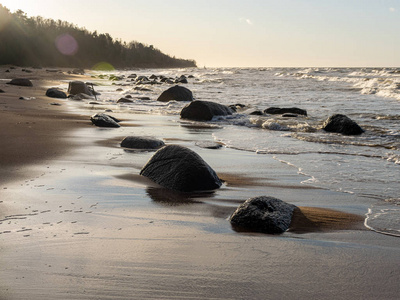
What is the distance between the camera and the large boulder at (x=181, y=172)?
12.7ft

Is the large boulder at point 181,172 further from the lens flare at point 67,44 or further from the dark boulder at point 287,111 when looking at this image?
the lens flare at point 67,44

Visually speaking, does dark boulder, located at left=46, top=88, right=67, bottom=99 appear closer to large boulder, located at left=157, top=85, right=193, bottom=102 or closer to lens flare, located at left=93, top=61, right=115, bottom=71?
large boulder, located at left=157, top=85, right=193, bottom=102

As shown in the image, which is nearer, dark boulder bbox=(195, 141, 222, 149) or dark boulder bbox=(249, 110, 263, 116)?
dark boulder bbox=(195, 141, 222, 149)

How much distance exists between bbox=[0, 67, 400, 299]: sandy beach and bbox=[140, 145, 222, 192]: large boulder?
12 centimetres

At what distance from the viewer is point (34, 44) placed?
6488cm

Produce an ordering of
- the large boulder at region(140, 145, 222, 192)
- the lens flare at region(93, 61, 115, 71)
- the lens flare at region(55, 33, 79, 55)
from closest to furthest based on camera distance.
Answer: the large boulder at region(140, 145, 222, 192) < the lens flare at region(55, 33, 79, 55) < the lens flare at region(93, 61, 115, 71)

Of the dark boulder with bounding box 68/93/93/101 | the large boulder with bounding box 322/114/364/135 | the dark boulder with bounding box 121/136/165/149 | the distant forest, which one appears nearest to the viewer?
the dark boulder with bounding box 121/136/165/149

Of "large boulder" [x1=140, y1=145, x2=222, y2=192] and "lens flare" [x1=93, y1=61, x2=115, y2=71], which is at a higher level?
"lens flare" [x1=93, y1=61, x2=115, y2=71]

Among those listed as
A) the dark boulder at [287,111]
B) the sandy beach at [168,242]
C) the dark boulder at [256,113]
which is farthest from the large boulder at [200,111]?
the sandy beach at [168,242]

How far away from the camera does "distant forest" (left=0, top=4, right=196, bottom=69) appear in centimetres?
5625

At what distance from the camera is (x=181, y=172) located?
3916mm

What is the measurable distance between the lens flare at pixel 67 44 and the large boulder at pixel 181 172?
82.8 metres

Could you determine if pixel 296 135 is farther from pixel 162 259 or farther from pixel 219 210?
pixel 162 259

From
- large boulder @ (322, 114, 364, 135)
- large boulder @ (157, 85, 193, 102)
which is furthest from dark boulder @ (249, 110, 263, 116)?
large boulder @ (157, 85, 193, 102)
